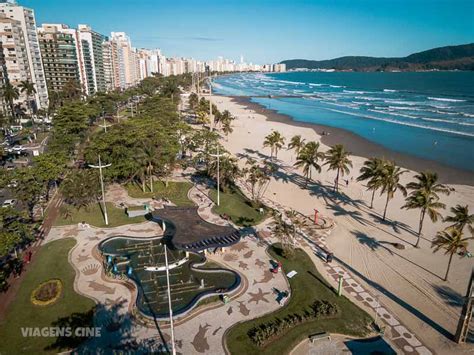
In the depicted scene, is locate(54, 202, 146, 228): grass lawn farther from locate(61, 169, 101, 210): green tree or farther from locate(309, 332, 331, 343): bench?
locate(309, 332, 331, 343): bench

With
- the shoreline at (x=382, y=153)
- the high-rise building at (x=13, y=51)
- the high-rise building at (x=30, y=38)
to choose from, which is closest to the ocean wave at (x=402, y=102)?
the shoreline at (x=382, y=153)

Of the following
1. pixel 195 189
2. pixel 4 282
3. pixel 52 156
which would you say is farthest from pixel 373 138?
pixel 4 282

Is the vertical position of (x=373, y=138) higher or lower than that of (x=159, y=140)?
lower

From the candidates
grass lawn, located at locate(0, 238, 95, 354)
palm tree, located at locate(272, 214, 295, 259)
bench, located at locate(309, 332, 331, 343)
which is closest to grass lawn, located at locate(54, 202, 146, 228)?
grass lawn, located at locate(0, 238, 95, 354)

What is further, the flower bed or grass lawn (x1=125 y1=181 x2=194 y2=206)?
grass lawn (x1=125 y1=181 x2=194 y2=206)

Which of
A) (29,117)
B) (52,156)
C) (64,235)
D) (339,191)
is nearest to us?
(64,235)

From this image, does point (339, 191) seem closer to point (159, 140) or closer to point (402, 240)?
point (402, 240)

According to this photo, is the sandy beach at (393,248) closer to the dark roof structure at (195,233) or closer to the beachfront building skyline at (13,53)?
the dark roof structure at (195,233)
